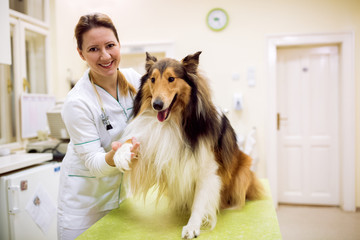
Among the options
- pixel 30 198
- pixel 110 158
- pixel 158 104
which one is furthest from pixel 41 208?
pixel 158 104

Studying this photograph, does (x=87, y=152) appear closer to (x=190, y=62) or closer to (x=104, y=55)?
(x=104, y=55)

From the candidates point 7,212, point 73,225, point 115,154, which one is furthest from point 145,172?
point 7,212

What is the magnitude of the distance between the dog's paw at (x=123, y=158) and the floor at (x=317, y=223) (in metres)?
3.22

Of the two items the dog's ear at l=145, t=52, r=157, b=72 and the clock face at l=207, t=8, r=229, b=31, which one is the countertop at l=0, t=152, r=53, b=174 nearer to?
the dog's ear at l=145, t=52, r=157, b=72

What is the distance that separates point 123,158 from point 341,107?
14.7 ft

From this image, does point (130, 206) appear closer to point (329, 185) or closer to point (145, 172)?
point (145, 172)

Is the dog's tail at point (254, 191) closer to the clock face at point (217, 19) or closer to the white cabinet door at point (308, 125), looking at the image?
the white cabinet door at point (308, 125)

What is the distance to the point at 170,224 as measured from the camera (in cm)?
141

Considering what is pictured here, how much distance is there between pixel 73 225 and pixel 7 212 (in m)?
1.26

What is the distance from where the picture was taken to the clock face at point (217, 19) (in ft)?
15.2

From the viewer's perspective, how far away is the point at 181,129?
133 cm

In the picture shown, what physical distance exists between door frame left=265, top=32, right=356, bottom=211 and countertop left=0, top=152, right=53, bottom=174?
10.9ft

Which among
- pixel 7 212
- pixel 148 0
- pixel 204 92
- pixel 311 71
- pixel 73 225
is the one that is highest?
pixel 148 0

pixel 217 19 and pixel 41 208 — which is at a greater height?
pixel 217 19
